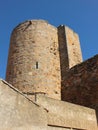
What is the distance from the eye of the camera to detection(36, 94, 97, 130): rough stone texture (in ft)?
23.3

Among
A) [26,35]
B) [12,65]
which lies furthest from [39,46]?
[12,65]

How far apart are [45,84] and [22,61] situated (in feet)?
7.20

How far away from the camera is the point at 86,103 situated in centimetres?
1116

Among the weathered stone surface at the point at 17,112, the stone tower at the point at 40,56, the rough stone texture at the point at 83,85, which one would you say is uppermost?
the stone tower at the point at 40,56

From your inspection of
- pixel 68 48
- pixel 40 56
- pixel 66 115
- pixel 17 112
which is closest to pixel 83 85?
pixel 40 56

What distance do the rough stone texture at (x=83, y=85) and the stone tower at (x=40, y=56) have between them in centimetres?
75

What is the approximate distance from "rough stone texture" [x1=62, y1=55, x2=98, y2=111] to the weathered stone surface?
4.92 meters

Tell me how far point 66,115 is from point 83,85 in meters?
4.26

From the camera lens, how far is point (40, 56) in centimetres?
1339

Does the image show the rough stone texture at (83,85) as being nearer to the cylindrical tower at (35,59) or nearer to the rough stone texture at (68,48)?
the cylindrical tower at (35,59)

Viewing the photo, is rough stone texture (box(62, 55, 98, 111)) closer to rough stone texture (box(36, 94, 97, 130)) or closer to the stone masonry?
the stone masonry

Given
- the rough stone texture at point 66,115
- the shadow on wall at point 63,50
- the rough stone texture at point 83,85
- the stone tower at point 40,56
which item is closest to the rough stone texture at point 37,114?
the rough stone texture at point 66,115

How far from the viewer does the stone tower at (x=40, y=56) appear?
12.7 meters

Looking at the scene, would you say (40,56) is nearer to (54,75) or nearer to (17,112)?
(54,75)
